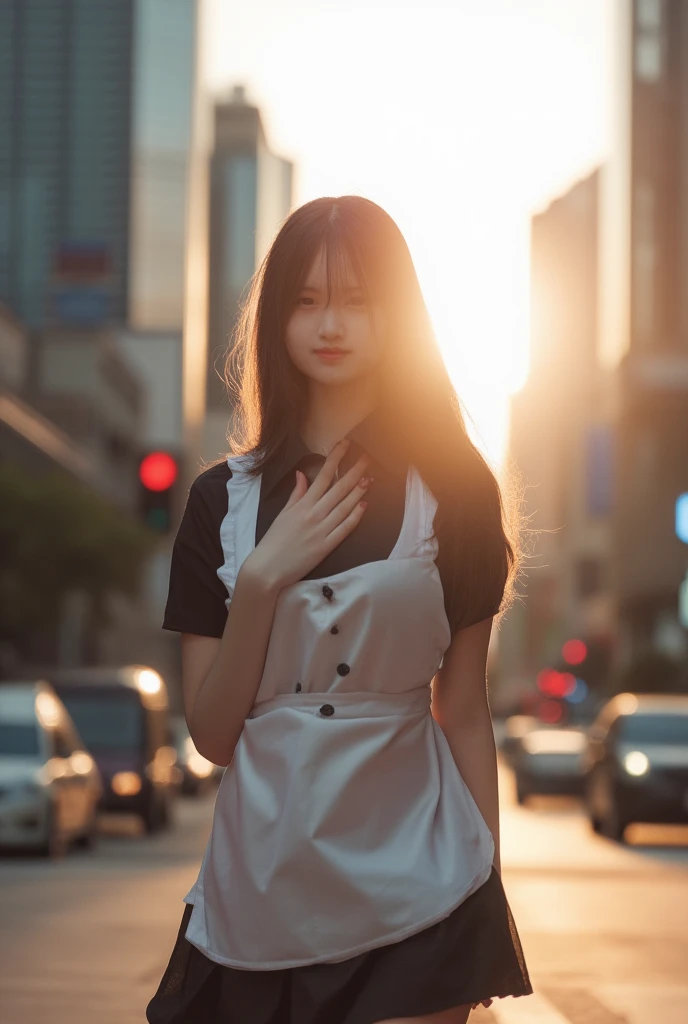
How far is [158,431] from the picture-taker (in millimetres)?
139125

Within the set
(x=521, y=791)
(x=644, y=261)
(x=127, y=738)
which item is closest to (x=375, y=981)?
(x=127, y=738)

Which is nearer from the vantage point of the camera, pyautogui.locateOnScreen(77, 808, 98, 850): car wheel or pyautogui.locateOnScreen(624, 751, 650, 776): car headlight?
pyautogui.locateOnScreen(77, 808, 98, 850): car wheel

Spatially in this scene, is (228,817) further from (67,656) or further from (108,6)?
(108,6)

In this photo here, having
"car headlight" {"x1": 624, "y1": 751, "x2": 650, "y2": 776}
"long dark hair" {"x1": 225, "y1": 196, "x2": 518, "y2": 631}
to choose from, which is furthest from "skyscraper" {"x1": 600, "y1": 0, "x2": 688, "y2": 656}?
"long dark hair" {"x1": 225, "y1": 196, "x2": 518, "y2": 631}

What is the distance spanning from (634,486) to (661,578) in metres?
7.30

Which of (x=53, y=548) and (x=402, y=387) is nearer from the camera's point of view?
(x=402, y=387)

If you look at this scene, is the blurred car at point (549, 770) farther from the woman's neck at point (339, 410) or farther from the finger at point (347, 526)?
the finger at point (347, 526)

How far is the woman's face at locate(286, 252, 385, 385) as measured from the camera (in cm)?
345

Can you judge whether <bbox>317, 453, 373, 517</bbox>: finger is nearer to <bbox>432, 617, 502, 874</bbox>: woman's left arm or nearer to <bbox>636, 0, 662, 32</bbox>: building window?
<bbox>432, 617, 502, 874</bbox>: woman's left arm

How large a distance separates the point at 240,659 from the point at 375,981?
0.52 meters

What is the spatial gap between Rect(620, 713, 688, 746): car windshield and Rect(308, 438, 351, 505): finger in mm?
21569

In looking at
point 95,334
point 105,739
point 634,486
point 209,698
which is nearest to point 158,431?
point 95,334

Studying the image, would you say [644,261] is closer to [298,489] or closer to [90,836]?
[90,836]

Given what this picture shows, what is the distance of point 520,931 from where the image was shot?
12445 mm
